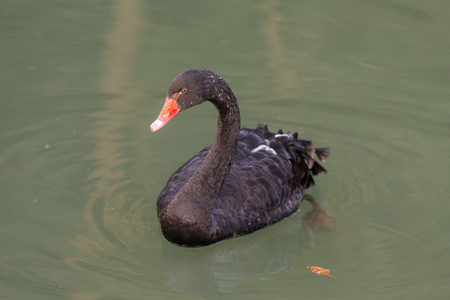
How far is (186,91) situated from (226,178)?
39.3 inches

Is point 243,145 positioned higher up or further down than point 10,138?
higher up

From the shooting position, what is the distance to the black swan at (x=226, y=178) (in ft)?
17.6

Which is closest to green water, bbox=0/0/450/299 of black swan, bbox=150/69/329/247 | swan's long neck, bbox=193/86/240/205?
black swan, bbox=150/69/329/247

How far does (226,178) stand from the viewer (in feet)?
19.5

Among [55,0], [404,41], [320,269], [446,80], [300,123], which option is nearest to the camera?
[320,269]

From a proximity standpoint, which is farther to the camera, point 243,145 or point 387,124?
point 387,124

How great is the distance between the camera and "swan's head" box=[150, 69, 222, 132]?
514 centimetres

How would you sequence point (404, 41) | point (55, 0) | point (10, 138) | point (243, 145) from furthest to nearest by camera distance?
point (55, 0)
point (404, 41)
point (10, 138)
point (243, 145)

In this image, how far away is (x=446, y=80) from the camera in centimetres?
871

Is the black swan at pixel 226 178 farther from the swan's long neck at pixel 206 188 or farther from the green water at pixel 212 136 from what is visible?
the green water at pixel 212 136

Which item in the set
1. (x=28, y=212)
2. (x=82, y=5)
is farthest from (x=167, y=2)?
(x=28, y=212)

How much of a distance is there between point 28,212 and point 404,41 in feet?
18.2

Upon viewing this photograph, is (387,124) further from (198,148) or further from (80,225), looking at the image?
(80,225)

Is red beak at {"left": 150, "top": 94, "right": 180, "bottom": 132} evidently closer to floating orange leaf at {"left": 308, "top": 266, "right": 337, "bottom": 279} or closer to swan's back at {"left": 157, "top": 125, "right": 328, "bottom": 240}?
swan's back at {"left": 157, "top": 125, "right": 328, "bottom": 240}
